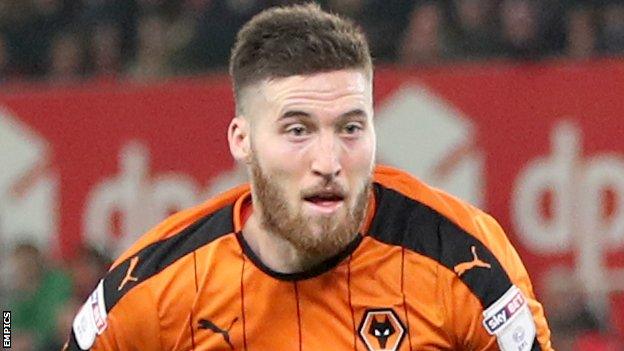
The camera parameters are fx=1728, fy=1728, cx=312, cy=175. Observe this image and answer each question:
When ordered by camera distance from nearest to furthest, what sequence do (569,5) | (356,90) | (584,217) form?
(356,90) → (584,217) → (569,5)

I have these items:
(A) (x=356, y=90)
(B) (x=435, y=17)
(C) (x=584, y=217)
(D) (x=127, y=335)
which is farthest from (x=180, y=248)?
(B) (x=435, y=17)

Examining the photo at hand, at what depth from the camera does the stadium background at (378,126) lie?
739 centimetres

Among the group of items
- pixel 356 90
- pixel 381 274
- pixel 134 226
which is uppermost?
pixel 356 90

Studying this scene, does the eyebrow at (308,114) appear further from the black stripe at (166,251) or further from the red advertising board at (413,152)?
the red advertising board at (413,152)

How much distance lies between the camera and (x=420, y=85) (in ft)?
Result: 25.3

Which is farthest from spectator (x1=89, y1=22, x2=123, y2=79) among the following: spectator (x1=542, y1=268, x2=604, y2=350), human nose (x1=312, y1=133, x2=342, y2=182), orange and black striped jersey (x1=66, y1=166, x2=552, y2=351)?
human nose (x1=312, y1=133, x2=342, y2=182)

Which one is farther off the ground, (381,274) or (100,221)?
(381,274)

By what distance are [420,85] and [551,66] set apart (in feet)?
1.97

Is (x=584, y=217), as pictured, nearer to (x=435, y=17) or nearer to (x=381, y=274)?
(x=435, y=17)

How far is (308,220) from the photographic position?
12.4 ft

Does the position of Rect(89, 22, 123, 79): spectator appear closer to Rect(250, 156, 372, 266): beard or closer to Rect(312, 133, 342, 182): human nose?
→ Rect(250, 156, 372, 266): beard

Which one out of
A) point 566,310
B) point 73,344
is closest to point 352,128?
point 73,344

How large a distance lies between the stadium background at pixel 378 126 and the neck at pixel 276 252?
3.50m

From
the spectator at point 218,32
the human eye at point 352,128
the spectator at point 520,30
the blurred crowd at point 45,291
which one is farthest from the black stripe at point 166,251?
the spectator at point 218,32
